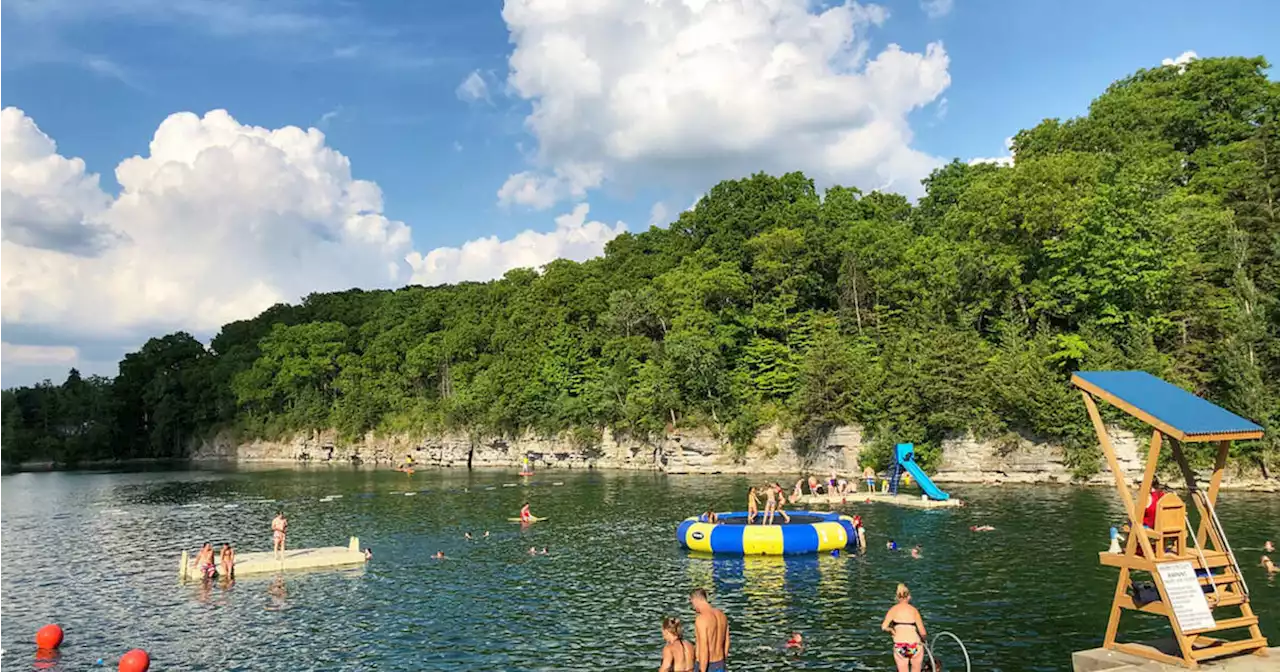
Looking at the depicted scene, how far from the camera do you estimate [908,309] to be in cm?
7281

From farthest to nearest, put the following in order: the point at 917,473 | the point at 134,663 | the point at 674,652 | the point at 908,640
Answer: the point at 917,473
the point at 134,663
the point at 908,640
the point at 674,652

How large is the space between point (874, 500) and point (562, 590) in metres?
26.2

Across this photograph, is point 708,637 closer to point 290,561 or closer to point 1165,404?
point 1165,404

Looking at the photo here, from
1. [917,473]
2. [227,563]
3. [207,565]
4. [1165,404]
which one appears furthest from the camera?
[917,473]

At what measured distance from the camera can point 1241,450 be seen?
4672cm

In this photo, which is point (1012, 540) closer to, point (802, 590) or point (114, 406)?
point (802, 590)

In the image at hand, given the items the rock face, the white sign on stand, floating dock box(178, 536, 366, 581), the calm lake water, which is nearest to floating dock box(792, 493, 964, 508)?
the calm lake water

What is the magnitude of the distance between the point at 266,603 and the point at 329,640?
617 centimetres

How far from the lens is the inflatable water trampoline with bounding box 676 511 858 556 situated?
31.9 meters

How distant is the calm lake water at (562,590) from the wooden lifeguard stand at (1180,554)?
15.9ft

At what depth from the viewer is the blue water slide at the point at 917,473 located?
4544 centimetres

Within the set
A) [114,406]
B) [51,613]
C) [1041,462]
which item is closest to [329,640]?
[51,613]

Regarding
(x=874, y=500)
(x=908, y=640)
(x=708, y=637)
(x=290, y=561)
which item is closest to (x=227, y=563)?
(x=290, y=561)

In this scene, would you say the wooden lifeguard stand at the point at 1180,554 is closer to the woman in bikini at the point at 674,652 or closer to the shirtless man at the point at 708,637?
the shirtless man at the point at 708,637
